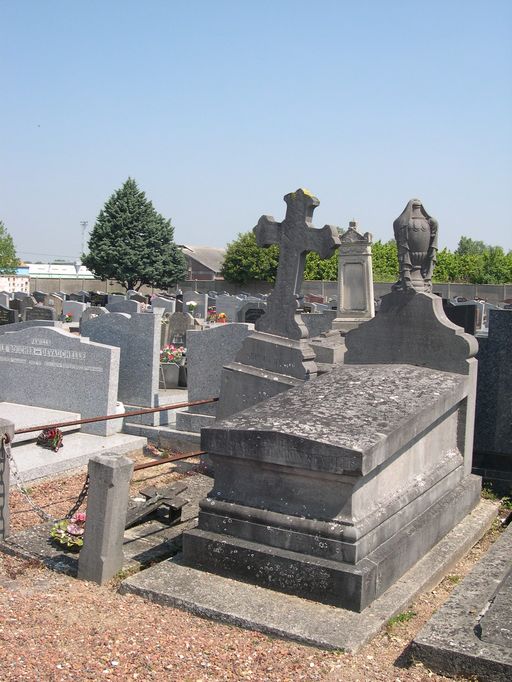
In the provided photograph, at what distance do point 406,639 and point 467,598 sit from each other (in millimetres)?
418

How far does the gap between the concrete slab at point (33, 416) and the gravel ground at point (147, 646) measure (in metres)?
4.07

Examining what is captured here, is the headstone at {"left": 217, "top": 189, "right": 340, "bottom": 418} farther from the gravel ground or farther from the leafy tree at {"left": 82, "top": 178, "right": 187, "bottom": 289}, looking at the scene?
the leafy tree at {"left": 82, "top": 178, "right": 187, "bottom": 289}

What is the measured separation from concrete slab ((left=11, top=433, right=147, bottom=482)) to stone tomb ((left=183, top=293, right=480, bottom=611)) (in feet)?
10.9

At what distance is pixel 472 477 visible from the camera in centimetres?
642

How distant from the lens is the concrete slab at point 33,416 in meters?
8.66

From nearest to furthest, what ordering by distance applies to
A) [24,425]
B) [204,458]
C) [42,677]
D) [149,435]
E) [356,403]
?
[42,677] < [356,403] < [204,458] < [24,425] < [149,435]

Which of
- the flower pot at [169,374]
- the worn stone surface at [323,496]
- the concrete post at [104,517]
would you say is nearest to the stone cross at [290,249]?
the worn stone surface at [323,496]

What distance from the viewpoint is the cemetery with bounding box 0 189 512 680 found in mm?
4223

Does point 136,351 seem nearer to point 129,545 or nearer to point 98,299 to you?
point 129,545

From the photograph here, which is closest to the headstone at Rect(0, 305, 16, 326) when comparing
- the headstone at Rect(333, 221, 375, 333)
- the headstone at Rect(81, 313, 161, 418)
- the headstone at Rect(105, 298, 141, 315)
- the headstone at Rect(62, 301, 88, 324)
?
the headstone at Rect(105, 298, 141, 315)

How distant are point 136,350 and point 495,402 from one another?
16.0ft

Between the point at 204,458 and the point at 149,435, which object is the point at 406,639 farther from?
the point at 149,435

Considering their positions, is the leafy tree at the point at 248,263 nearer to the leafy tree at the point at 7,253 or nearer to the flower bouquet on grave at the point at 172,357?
the leafy tree at the point at 7,253

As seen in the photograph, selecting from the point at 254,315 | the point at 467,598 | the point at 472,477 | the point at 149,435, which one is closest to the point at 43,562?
the point at 467,598
